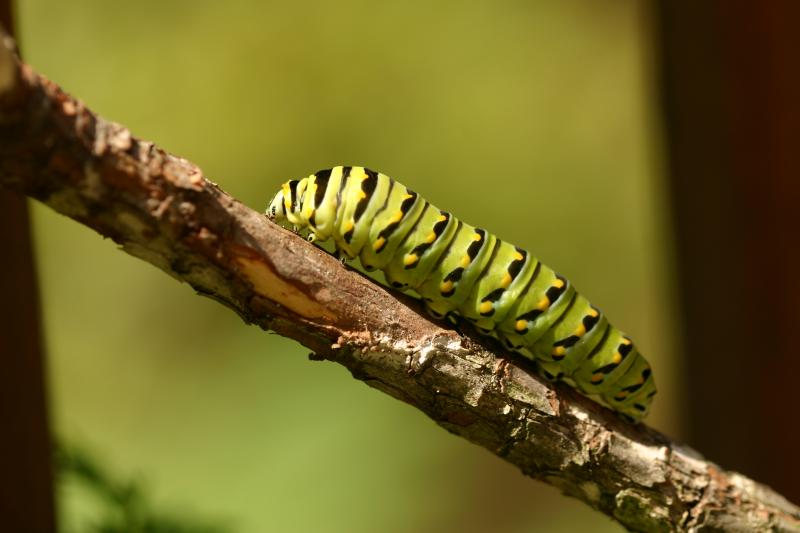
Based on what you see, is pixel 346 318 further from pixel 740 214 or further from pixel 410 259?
pixel 740 214

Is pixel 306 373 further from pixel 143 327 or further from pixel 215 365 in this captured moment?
pixel 143 327

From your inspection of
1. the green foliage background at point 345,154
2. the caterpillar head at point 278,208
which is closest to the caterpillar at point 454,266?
the caterpillar head at point 278,208

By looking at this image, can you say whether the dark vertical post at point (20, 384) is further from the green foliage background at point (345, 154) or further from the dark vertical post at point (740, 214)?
the green foliage background at point (345, 154)

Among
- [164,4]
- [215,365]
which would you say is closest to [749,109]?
[215,365]

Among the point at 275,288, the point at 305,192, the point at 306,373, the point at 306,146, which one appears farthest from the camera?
the point at 306,146

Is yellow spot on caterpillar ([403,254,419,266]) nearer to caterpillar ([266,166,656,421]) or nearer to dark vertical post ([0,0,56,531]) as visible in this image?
caterpillar ([266,166,656,421])

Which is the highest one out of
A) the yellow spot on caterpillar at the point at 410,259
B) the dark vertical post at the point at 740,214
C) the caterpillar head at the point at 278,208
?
the dark vertical post at the point at 740,214
